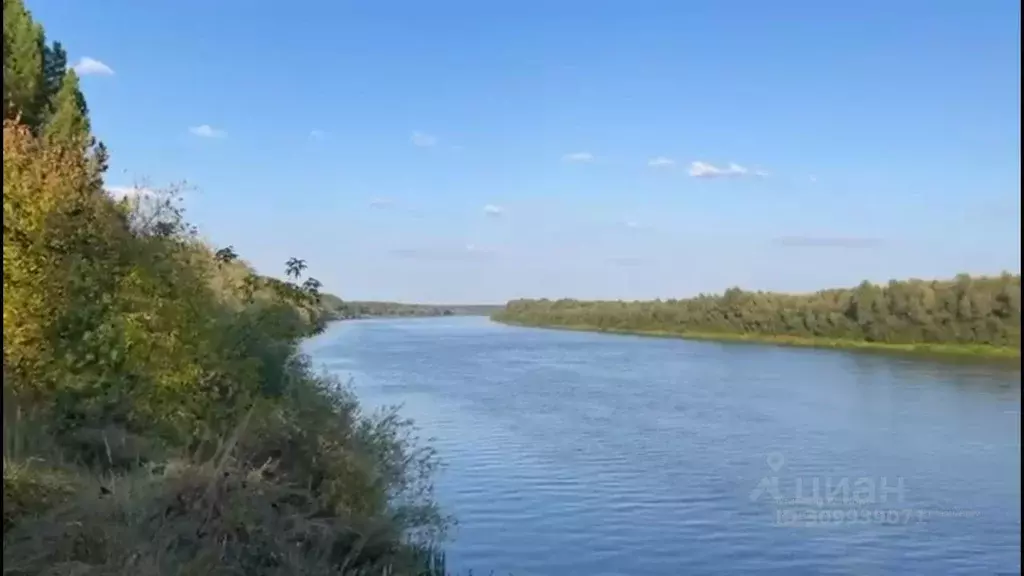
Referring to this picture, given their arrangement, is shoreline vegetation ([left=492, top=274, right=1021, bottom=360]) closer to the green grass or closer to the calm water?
the green grass

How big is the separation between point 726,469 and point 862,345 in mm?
21258

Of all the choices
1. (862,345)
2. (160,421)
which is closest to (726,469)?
(160,421)

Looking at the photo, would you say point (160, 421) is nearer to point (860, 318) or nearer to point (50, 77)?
point (50, 77)

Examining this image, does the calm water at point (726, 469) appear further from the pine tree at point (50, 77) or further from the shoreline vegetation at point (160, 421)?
the pine tree at point (50, 77)

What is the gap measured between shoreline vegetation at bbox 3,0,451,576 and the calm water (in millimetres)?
2634

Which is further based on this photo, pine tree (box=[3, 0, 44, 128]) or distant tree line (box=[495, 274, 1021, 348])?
distant tree line (box=[495, 274, 1021, 348])

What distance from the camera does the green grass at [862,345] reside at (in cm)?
2467

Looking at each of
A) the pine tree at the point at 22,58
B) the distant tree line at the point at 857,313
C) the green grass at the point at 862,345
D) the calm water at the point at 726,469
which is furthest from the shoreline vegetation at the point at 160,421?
the green grass at the point at 862,345

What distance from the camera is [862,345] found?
35.5 m

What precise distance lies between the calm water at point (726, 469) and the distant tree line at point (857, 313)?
1.65 meters

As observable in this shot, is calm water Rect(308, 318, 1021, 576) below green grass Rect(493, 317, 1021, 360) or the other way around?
below

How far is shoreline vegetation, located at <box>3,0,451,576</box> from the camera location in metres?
5.10

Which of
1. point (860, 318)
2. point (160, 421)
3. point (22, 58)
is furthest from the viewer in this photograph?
point (860, 318)

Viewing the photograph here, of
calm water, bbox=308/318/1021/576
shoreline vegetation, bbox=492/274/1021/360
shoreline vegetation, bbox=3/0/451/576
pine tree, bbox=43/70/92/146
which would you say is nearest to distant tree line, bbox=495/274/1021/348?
shoreline vegetation, bbox=492/274/1021/360
